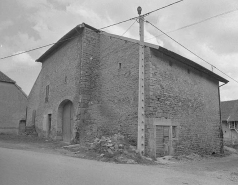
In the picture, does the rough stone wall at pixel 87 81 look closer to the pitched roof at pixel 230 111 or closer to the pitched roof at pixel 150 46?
the pitched roof at pixel 150 46

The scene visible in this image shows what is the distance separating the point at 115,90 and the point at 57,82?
5.52 meters

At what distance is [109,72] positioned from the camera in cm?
1278

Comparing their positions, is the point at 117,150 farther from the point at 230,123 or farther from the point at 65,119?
the point at 230,123

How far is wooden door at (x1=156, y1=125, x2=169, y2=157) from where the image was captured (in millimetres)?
10289

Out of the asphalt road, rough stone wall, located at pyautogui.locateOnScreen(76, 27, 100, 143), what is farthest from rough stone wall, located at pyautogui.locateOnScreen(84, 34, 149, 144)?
the asphalt road

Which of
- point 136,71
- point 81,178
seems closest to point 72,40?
point 136,71

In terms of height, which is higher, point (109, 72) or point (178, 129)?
point (109, 72)

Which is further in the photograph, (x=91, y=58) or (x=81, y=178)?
(x=91, y=58)

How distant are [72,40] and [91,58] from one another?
214 centimetres

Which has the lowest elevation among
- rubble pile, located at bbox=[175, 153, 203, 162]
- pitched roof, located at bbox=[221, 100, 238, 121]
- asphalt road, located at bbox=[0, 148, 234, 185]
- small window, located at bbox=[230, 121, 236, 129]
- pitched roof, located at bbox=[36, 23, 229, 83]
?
rubble pile, located at bbox=[175, 153, 203, 162]

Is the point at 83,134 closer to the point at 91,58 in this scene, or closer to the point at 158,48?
the point at 91,58

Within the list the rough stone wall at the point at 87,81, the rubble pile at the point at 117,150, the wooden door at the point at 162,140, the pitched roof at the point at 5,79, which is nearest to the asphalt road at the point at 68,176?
the rubble pile at the point at 117,150

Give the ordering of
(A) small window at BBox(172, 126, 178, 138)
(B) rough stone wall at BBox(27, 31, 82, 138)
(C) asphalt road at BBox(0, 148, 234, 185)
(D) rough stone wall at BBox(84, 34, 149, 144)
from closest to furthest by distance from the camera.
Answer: (C) asphalt road at BBox(0, 148, 234, 185)
(D) rough stone wall at BBox(84, 34, 149, 144)
(A) small window at BBox(172, 126, 178, 138)
(B) rough stone wall at BBox(27, 31, 82, 138)

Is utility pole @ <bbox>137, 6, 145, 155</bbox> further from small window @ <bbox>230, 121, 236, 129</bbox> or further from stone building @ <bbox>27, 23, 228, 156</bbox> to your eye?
small window @ <bbox>230, 121, 236, 129</bbox>
